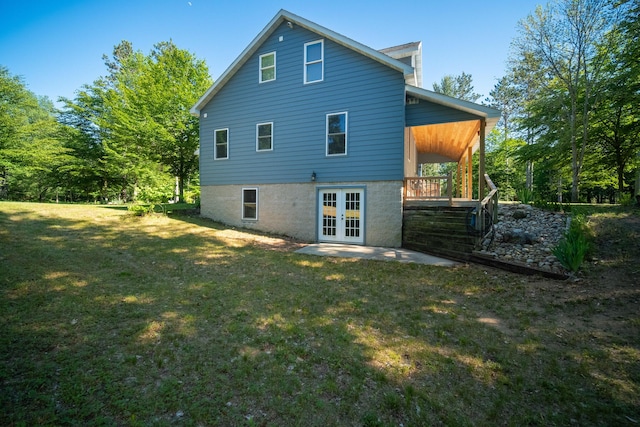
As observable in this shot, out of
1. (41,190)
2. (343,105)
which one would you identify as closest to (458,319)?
(343,105)

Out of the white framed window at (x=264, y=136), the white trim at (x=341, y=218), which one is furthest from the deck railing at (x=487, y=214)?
the white framed window at (x=264, y=136)

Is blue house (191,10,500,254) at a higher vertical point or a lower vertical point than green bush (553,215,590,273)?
higher

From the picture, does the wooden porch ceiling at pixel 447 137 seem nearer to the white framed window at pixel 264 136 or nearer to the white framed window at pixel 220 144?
the white framed window at pixel 264 136

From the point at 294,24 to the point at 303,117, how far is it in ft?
12.9

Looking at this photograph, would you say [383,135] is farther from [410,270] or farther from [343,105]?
[410,270]

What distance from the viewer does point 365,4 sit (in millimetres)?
10719

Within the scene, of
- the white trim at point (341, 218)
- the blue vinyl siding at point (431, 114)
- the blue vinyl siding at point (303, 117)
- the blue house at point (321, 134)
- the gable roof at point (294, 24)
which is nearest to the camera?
the blue vinyl siding at point (431, 114)

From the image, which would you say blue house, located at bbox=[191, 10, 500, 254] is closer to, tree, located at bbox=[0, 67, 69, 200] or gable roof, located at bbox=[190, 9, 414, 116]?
gable roof, located at bbox=[190, 9, 414, 116]

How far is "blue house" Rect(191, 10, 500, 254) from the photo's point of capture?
9695 millimetres

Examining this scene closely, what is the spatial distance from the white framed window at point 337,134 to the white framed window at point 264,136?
276 centimetres

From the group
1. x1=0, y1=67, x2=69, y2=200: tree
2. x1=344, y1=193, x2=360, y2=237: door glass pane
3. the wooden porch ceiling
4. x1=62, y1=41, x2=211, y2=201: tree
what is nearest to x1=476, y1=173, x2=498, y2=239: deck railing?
the wooden porch ceiling

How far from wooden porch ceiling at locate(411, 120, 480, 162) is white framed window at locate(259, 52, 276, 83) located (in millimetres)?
6569

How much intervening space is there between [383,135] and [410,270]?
5.19 metres

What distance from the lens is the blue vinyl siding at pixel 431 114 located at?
9.12 meters
